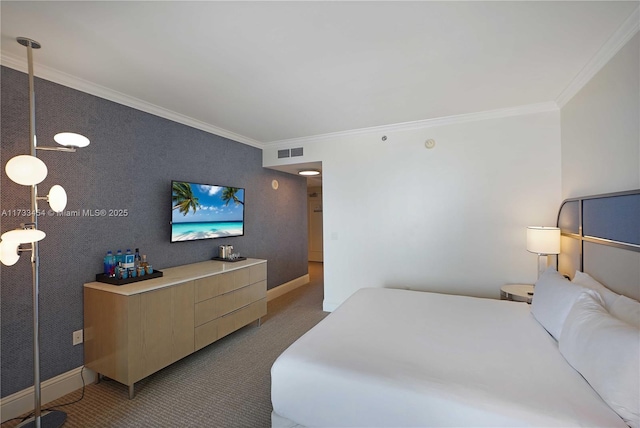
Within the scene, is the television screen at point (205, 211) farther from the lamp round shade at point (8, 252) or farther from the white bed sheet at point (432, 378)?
the white bed sheet at point (432, 378)

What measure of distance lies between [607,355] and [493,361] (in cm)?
Answer: 48

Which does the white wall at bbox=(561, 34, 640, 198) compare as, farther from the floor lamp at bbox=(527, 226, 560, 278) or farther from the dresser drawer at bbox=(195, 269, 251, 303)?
the dresser drawer at bbox=(195, 269, 251, 303)

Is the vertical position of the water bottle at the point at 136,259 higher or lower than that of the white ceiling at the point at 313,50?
lower

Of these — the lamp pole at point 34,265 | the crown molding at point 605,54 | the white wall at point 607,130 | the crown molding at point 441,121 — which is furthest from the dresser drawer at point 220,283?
the crown molding at point 605,54

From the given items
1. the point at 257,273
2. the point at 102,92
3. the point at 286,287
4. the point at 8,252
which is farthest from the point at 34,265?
the point at 286,287

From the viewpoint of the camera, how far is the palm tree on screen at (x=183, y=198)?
3.10 m

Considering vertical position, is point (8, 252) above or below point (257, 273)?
above

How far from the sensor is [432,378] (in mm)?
1400

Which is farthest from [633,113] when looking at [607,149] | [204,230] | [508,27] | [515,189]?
[204,230]

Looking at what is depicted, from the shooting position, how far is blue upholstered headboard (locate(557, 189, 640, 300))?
1.73 meters

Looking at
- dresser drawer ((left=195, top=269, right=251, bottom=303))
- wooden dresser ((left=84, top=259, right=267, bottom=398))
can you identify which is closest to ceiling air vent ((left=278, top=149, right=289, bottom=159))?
dresser drawer ((left=195, top=269, right=251, bottom=303))

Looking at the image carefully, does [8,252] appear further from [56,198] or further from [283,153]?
[283,153]

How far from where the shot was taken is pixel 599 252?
2.12 m

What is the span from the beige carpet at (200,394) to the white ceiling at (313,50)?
8.71ft
